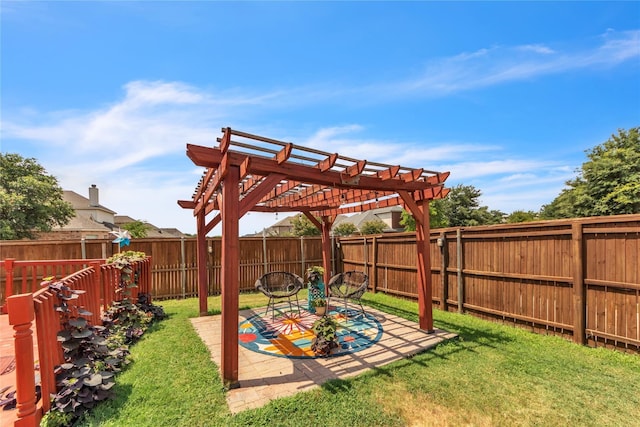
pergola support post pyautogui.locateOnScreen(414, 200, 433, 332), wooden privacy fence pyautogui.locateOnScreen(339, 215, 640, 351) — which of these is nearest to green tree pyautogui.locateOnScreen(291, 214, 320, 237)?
wooden privacy fence pyautogui.locateOnScreen(339, 215, 640, 351)

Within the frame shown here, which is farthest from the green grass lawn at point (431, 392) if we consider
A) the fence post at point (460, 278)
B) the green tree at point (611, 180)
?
the green tree at point (611, 180)

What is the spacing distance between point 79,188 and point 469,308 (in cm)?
3094

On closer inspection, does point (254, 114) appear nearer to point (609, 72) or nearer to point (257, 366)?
point (257, 366)

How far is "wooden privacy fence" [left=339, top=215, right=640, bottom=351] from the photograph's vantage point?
3682 millimetres

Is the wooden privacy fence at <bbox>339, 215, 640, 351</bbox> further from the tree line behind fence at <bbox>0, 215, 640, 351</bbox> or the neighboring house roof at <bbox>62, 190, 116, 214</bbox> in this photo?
the neighboring house roof at <bbox>62, 190, 116, 214</bbox>

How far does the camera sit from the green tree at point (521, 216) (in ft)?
87.6

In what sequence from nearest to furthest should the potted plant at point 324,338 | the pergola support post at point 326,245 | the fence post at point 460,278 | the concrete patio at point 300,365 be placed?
the concrete patio at point 300,365
the potted plant at point 324,338
the fence post at point 460,278
the pergola support post at point 326,245

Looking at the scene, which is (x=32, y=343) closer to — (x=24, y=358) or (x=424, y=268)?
(x=24, y=358)

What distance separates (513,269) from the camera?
16.2ft

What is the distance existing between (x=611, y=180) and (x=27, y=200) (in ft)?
97.8

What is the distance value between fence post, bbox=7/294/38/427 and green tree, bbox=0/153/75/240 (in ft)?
48.4

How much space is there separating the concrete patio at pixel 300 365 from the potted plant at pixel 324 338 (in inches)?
5.5

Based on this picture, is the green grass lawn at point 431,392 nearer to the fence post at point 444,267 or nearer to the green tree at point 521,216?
the fence post at point 444,267

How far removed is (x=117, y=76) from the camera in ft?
16.1
